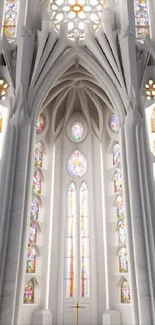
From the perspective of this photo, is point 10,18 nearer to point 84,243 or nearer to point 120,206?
point 120,206

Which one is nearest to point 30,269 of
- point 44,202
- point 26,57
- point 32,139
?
point 44,202

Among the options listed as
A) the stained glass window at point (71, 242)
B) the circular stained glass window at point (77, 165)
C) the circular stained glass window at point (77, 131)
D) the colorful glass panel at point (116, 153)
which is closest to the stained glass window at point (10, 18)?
the circular stained glass window at point (77, 131)

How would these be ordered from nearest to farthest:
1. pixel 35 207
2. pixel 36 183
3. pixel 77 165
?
1. pixel 35 207
2. pixel 36 183
3. pixel 77 165

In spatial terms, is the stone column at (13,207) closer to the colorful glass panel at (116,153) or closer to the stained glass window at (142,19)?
the colorful glass panel at (116,153)

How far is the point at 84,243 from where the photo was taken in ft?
34.2

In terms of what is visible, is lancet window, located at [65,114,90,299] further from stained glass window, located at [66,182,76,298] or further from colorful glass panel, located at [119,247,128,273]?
colorful glass panel, located at [119,247,128,273]

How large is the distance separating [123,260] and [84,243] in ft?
4.45

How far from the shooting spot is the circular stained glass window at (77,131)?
1212cm

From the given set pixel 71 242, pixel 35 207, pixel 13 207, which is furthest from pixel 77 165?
pixel 13 207

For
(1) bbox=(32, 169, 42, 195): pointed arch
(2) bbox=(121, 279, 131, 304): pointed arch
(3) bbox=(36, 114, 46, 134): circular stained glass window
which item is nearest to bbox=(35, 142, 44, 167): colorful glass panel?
(1) bbox=(32, 169, 42, 195): pointed arch

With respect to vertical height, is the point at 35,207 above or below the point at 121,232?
above

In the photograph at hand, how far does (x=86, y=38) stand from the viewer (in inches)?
403

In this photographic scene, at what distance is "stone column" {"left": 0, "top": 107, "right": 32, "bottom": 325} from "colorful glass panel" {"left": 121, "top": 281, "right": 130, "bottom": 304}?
362 centimetres

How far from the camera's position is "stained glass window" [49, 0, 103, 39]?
11750 millimetres
